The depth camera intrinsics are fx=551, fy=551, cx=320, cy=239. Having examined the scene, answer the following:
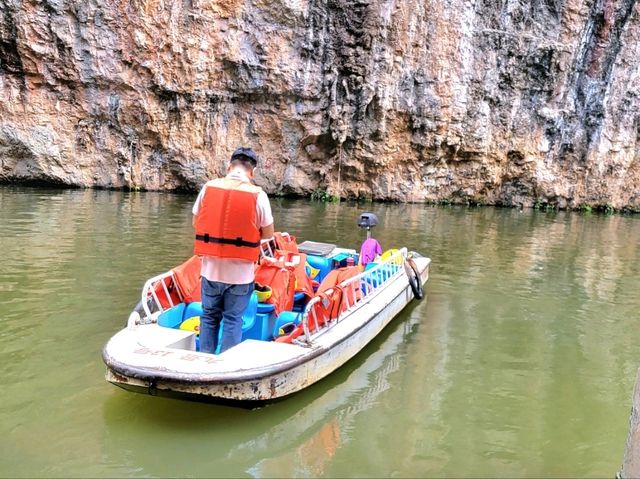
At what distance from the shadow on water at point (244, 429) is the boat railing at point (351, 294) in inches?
19.7

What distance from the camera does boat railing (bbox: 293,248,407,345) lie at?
4.87m

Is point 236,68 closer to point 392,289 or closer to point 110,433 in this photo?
point 392,289

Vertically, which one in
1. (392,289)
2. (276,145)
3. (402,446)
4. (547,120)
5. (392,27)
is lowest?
(402,446)

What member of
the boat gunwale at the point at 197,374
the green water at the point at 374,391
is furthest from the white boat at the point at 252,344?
the green water at the point at 374,391

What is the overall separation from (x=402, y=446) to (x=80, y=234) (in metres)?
9.45

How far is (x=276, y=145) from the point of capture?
24328 mm

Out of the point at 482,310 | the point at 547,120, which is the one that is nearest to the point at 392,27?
the point at 547,120

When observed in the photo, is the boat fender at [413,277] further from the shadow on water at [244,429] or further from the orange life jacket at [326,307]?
the shadow on water at [244,429]

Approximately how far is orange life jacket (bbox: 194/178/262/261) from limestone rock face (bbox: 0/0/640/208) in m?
19.5

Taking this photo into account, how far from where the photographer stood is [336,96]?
2391 centimetres

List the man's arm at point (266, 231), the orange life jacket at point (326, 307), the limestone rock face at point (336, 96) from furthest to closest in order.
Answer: the limestone rock face at point (336, 96)
the orange life jacket at point (326, 307)
the man's arm at point (266, 231)

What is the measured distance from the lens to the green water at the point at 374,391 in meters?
3.64

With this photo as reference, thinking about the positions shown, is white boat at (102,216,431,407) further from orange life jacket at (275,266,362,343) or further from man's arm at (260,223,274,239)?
man's arm at (260,223,274,239)

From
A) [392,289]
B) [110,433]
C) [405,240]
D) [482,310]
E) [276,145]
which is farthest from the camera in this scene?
[276,145]
